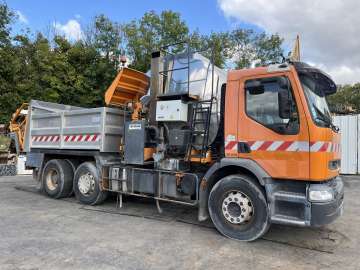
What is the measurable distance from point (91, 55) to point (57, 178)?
15.1 m

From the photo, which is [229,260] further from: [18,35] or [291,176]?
[18,35]

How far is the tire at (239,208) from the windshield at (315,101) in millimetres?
1348

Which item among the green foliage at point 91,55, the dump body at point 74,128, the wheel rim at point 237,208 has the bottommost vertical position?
the wheel rim at point 237,208

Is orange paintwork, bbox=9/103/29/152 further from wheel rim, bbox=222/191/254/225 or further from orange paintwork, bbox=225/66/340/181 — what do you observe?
wheel rim, bbox=222/191/254/225

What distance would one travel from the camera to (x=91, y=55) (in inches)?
882

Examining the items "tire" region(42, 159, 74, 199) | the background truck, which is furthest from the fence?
"tire" region(42, 159, 74, 199)

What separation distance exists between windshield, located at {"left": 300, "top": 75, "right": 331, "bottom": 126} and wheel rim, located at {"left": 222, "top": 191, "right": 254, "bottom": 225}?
1.58 meters

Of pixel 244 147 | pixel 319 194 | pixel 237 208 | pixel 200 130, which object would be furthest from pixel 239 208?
pixel 200 130

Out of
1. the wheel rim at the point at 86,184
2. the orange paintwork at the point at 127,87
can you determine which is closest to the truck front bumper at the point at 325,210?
the orange paintwork at the point at 127,87

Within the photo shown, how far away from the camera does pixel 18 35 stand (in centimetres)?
2483

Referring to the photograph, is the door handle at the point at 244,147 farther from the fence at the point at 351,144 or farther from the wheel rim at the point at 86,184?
the fence at the point at 351,144

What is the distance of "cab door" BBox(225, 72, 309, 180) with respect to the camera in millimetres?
5086

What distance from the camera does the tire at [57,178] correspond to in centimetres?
873

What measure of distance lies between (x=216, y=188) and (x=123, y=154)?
263cm
